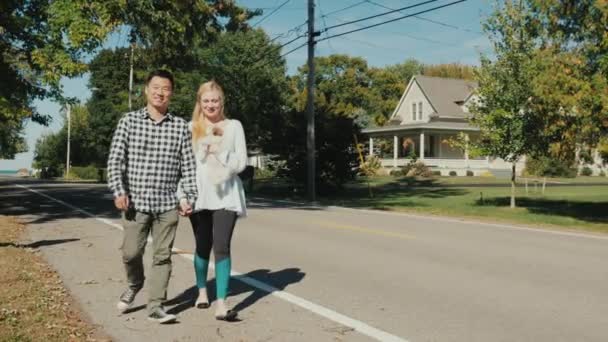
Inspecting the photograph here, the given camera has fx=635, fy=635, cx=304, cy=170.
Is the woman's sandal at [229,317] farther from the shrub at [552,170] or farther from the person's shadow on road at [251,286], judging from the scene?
the shrub at [552,170]

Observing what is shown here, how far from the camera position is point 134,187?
5172 mm

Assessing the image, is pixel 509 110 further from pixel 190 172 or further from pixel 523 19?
pixel 190 172

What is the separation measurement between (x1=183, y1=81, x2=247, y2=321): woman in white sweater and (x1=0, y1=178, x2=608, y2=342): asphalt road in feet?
1.95

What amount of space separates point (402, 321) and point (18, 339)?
3028mm

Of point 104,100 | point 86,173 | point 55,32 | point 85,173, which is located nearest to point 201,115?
point 55,32

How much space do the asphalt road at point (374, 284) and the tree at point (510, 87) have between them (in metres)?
6.86

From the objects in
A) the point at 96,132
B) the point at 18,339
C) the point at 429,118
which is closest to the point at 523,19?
the point at 18,339

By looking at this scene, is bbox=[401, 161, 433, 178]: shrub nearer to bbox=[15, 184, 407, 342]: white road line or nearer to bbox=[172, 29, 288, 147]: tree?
bbox=[172, 29, 288, 147]: tree

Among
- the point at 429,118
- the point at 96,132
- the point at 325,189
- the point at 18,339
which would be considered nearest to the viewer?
the point at 18,339

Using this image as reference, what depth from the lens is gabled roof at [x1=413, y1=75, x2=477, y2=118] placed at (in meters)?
49.8

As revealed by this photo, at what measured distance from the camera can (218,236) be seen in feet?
17.7

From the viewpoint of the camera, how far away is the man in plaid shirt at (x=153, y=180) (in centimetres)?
517

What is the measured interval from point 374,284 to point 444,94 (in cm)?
4635

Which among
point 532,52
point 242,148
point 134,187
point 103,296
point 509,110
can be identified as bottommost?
point 103,296
